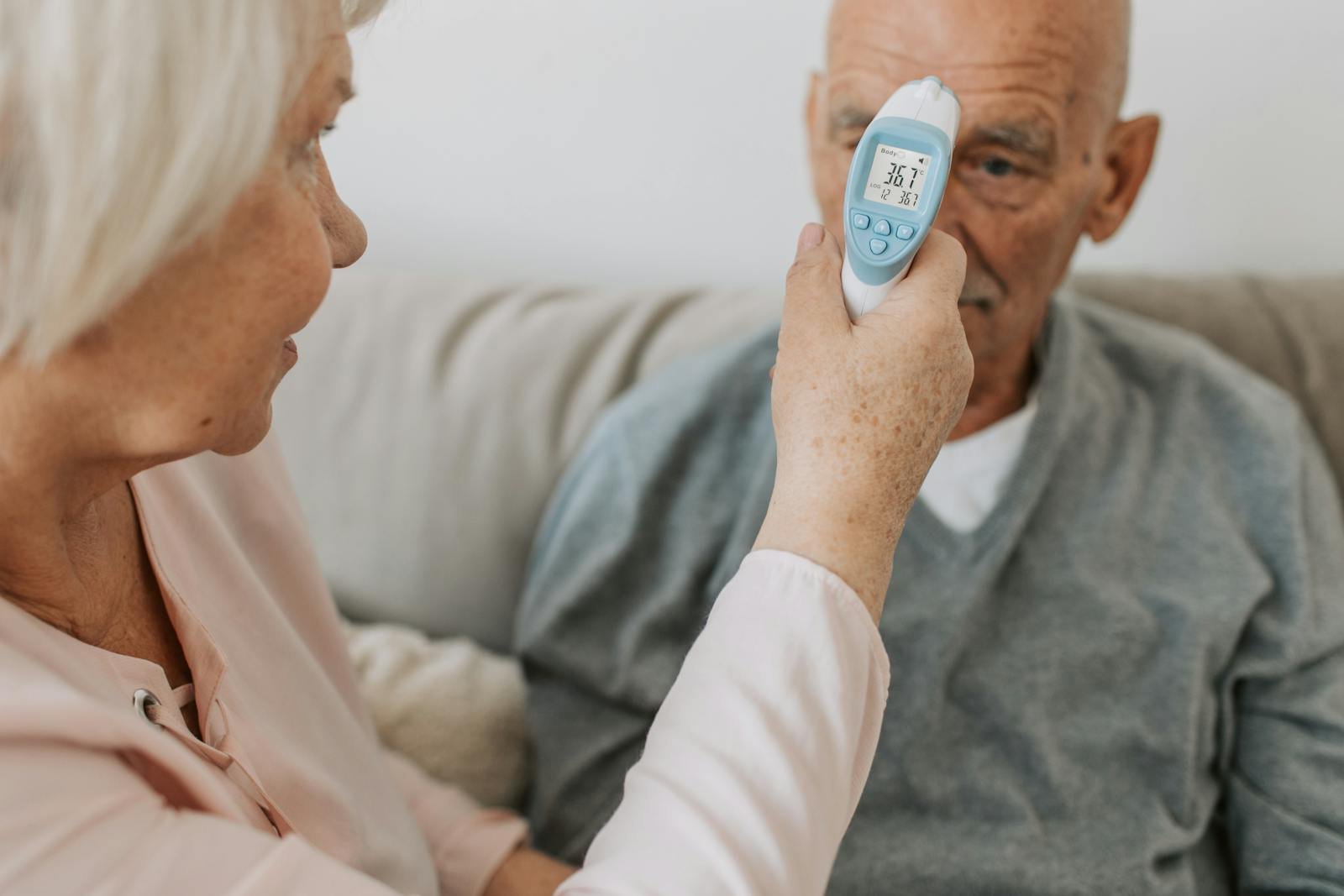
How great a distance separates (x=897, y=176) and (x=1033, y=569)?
1.94 ft

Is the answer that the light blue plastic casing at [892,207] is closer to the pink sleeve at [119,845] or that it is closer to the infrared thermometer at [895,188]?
the infrared thermometer at [895,188]

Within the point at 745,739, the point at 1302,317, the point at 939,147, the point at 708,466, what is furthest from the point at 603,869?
the point at 1302,317

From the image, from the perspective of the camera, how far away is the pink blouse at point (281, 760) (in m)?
0.53

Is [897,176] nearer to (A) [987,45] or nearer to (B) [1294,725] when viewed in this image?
(A) [987,45]

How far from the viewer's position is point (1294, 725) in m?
1.17

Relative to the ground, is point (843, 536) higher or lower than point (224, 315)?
lower

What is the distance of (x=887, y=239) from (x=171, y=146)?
1.38 ft

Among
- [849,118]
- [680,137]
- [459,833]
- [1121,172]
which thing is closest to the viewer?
[459,833]

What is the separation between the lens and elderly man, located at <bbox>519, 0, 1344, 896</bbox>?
110 centimetres

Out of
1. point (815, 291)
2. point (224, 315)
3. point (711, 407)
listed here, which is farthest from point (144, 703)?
point (711, 407)

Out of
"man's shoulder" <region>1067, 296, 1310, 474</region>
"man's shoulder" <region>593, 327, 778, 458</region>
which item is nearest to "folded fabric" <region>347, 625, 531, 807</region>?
"man's shoulder" <region>593, 327, 778, 458</region>

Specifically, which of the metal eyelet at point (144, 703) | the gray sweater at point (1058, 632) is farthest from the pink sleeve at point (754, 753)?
the gray sweater at point (1058, 632)

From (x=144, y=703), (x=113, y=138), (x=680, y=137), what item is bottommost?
(x=144, y=703)

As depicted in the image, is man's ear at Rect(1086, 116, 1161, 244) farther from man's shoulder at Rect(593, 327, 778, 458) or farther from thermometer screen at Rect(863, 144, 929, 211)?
thermometer screen at Rect(863, 144, 929, 211)
